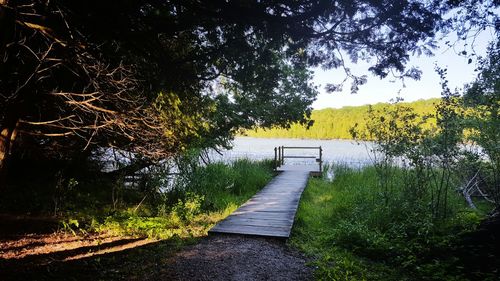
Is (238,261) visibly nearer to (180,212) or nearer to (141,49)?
(180,212)

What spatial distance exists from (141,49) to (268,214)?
440 cm

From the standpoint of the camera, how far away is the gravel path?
13.4 ft

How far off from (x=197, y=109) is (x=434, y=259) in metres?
6.49

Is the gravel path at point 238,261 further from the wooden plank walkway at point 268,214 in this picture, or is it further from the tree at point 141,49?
the tree at point 141,49

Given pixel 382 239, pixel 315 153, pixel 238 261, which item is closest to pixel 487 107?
pixel 382 239

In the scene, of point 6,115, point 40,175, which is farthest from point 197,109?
point 6,115

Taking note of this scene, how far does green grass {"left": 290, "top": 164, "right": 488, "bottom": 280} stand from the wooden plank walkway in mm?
317

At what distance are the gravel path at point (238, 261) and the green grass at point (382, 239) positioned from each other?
35 centimetres

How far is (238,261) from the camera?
4.60 meters

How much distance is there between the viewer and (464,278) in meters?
3.89

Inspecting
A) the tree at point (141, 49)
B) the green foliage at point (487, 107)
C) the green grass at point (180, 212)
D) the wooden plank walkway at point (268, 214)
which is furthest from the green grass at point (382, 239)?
Answer: the tree at point (141, 49)

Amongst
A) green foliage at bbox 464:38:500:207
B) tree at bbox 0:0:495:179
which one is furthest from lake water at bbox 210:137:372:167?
tree at bbox 0:0:495:179

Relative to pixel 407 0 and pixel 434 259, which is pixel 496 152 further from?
pixel 407 0

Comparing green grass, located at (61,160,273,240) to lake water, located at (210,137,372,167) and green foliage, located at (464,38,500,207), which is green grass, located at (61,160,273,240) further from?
green foliage, located at (464,38,500,207)
